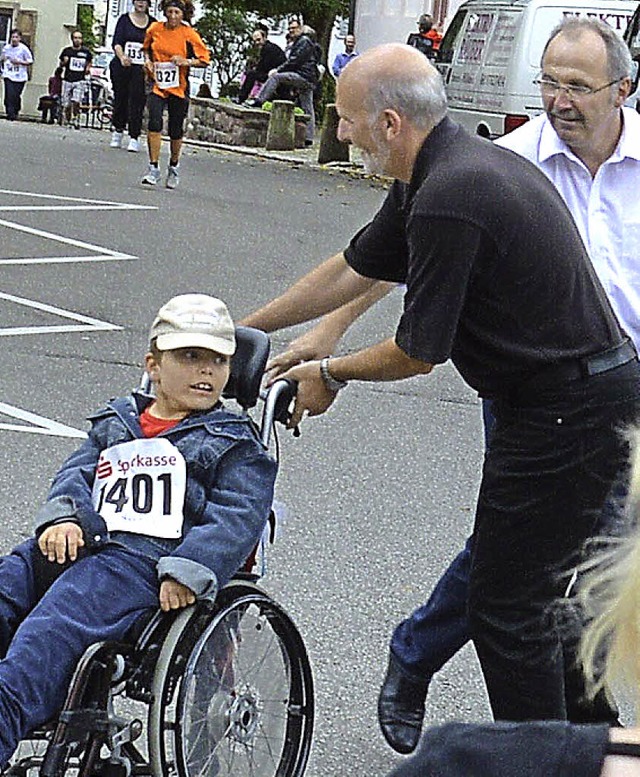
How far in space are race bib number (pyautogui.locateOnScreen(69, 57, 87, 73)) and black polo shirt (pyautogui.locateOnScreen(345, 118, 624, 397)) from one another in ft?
125

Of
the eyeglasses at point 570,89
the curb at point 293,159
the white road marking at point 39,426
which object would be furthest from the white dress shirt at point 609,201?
the curb at point 293,159

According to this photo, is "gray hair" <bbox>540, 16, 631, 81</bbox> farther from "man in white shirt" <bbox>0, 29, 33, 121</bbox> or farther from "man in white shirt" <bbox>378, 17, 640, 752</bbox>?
"man in white shirt" <bbox>0, 29, 33, 121</bbox>

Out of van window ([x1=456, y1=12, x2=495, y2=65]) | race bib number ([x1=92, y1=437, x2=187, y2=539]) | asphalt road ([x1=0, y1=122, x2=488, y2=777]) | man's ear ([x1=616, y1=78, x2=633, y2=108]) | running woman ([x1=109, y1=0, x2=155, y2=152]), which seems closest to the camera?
race bib number ([x1=92, y1=437, x2=187, y2=539])

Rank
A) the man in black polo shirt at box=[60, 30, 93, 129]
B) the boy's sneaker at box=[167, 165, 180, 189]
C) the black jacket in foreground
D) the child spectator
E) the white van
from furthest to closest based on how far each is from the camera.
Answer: the child spectator, the man in black polo shirt at box=[60, 30, 93, 129], the white van, the boy's sneaker at box=[167, 165, 180, 189], the black jacket in foreground

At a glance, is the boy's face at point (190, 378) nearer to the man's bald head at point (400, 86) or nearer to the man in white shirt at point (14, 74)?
the man's bald head at point (400, 86)

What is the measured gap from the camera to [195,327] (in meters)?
4.18

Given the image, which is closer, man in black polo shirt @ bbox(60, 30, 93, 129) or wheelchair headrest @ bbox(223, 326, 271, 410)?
wheelchair headrest @ bbox(223, 326, 271, 410)

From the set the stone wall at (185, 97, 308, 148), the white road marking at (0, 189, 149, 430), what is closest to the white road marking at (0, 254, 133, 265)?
the white road marking at (0, 189, 149, 430)

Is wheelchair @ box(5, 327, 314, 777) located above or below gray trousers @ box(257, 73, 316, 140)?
above

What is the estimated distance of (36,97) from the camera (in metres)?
48.7

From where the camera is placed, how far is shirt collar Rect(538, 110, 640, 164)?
473 cm

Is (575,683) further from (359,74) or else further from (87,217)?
(87,217)

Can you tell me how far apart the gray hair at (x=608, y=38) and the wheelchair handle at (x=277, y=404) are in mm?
1311

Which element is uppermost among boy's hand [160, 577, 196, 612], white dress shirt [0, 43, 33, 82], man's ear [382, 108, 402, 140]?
man's ear [382, 108, 402, 140]
